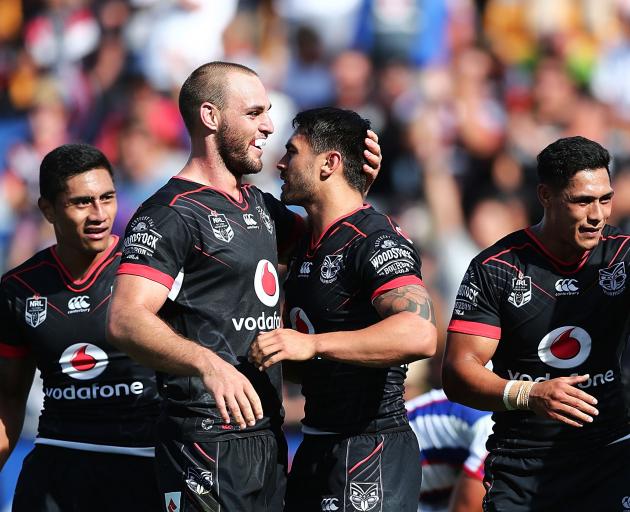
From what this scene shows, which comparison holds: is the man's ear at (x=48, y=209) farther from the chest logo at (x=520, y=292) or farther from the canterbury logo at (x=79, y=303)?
the chest logo at (x=520, y=292)

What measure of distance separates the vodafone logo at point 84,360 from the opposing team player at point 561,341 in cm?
179

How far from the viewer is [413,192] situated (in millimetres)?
10344

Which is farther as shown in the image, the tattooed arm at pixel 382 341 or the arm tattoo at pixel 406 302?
the arm tattoo at pixel 406 302

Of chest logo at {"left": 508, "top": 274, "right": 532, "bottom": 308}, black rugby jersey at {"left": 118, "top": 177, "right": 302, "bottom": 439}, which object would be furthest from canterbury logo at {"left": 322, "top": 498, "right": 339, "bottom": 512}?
chest logo at {"left": 508, "top": 274, "right": 532, "bottom": 308}

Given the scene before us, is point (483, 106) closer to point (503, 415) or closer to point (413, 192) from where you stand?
point (413, 192)

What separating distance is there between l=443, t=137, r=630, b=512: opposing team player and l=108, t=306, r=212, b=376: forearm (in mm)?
1596

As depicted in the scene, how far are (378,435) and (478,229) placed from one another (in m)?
5.70

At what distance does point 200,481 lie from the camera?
14.9 ft

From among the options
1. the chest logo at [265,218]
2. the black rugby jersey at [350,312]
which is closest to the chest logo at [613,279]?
the black rugby jersey at [350,312]

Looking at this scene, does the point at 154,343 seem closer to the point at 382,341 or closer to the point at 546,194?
the point at 382,341

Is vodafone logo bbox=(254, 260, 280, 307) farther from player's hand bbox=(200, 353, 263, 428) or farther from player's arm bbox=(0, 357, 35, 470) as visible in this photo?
player's arm bbox=(0, 357, 35, 470)

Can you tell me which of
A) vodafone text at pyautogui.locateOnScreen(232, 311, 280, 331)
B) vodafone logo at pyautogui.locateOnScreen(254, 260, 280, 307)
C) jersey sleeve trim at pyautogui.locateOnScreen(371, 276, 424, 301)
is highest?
vodafone logo at pyautogui.locateOnScreen(254, 260, 280, 307)

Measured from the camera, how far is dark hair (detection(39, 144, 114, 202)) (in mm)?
5820

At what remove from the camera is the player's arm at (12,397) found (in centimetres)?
565
